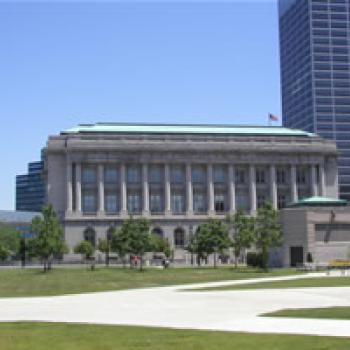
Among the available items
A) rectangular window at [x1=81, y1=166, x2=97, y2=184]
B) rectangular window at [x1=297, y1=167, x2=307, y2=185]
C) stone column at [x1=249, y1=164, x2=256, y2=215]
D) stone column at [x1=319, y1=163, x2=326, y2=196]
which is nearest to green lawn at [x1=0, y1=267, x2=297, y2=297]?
rectangular window at [x1=81, y1=166, x2=97, y2=184]

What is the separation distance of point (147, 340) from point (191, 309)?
9626 millimetres

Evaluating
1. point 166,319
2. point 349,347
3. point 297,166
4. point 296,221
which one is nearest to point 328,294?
point 166,319

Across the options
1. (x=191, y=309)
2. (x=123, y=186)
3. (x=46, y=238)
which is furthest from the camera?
(x=123, y=186)

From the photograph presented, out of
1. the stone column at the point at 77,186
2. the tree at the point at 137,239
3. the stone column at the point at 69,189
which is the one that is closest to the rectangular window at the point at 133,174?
the stone column at the point at 77,186

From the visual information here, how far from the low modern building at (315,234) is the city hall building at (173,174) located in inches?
1916

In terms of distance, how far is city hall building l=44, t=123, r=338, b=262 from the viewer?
143000mm

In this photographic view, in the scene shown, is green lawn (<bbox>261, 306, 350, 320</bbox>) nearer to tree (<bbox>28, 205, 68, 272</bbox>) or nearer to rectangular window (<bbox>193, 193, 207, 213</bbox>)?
tree (<bbox>28, 205, 68, 272</bbox>)

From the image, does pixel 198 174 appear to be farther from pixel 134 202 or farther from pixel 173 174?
pixel 134 202

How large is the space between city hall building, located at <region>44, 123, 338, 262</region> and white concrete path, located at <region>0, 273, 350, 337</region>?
99.6 metres

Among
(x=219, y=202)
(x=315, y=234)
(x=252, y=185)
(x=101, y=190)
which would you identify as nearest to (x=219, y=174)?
(x=219, y=202)

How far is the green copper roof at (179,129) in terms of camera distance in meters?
149

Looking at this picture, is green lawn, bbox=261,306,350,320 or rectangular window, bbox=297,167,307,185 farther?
rectangular window, bbox=297,167,307,185

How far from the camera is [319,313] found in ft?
91.4

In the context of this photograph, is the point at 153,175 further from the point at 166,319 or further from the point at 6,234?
the point at 166,319
